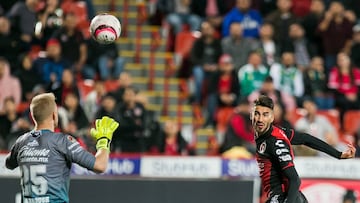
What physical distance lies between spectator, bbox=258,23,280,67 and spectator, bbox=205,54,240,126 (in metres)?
0.85

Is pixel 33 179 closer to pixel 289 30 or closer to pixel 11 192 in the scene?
pixel 11 192

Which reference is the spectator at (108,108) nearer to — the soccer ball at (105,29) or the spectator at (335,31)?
the spectator at (335,31)

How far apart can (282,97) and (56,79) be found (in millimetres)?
3756

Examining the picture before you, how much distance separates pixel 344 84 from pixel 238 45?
1986mm

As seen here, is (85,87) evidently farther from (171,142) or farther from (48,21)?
(171,142)

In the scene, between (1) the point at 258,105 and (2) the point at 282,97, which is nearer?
(1) the point at 258,105

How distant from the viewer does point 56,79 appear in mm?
16219

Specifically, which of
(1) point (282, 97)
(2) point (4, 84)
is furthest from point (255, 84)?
(2) point (4, 84)

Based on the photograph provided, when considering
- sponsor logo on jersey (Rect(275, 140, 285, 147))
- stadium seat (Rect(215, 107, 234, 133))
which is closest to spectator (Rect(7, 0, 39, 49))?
stadium seat (Rect(215, 107, 234, 133))

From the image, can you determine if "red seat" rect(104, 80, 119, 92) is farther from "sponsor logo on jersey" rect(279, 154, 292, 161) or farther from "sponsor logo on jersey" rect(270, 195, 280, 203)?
"sponsor logo on jersey" rect(279, 154, 292, 161)

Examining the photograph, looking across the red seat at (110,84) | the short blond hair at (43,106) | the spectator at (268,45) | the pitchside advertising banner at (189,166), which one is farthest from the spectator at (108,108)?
the short blond hair at (43,106)

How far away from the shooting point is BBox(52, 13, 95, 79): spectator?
16.9 m

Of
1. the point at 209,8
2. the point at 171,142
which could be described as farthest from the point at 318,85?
the point at 171,142

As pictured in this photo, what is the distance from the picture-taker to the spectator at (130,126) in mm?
15133
